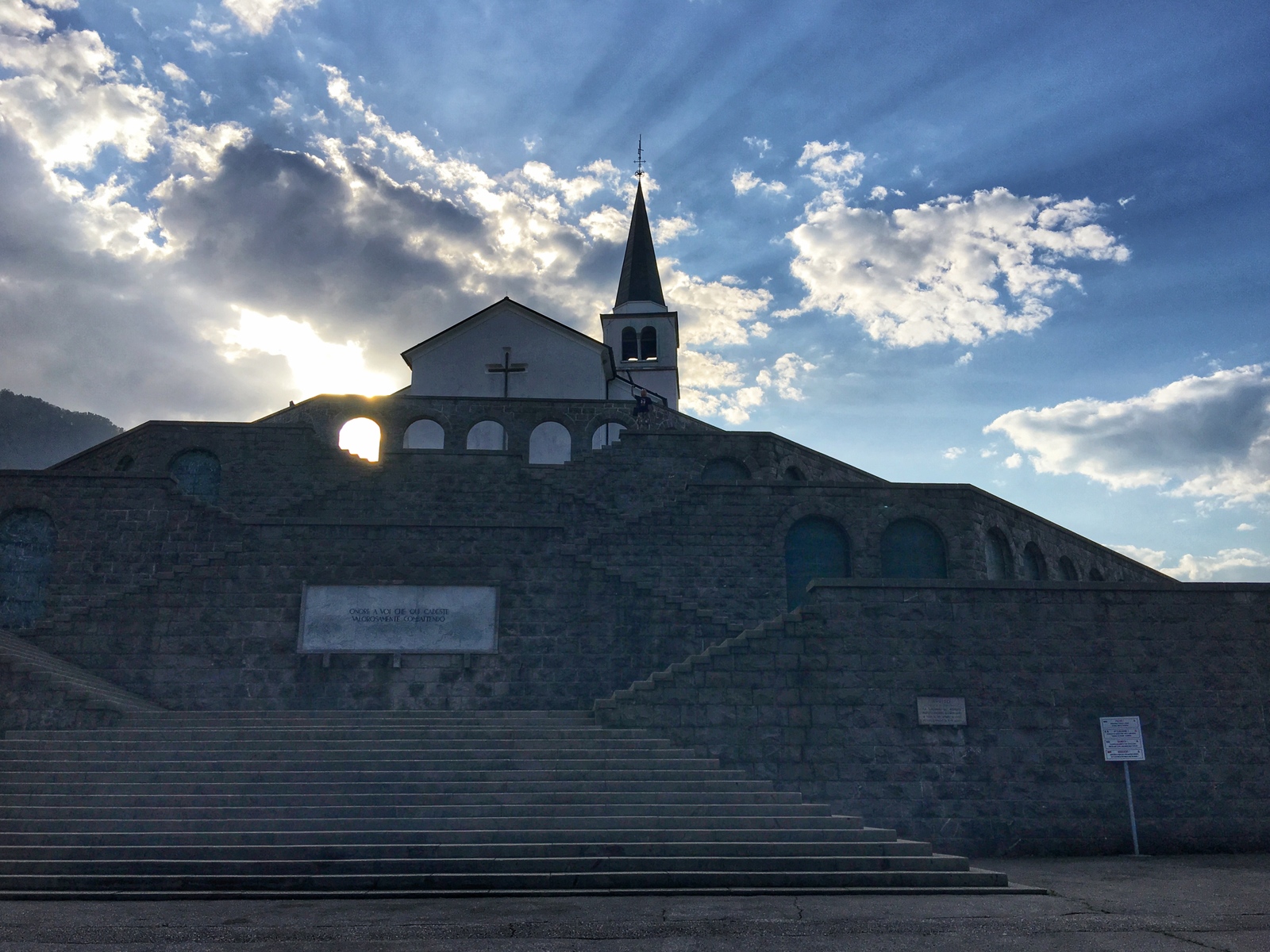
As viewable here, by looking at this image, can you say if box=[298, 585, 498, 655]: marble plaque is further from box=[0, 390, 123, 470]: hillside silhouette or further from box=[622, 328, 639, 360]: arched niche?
box=[0, 390, 123, 470]: hillside silhouette

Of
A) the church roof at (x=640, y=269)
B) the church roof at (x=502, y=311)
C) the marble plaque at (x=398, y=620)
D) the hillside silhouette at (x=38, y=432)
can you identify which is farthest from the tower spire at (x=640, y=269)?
the hillside silhouette at (x=38, y=432)

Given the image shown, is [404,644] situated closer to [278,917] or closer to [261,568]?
[261,568]

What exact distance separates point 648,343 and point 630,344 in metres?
0.98

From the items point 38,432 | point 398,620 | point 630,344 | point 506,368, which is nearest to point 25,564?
point 398,620

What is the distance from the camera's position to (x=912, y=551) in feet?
71.5

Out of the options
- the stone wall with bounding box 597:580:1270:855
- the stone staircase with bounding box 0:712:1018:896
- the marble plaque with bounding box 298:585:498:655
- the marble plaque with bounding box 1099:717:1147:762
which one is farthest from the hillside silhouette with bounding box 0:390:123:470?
the marble plaque with bounding box 1099:717:1147:762

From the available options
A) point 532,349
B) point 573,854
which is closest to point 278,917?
point 573,854

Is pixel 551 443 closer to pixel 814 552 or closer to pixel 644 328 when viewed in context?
pixel 814 552

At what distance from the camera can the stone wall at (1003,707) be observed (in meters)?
14.6

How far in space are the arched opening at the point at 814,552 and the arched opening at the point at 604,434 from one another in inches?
323

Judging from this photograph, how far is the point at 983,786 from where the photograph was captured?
14.8m

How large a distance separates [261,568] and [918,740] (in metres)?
13.1

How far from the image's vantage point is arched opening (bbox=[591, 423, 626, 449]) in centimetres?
2803

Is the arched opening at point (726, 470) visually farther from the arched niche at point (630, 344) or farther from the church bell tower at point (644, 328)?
the arched niche at point (630, 344)
